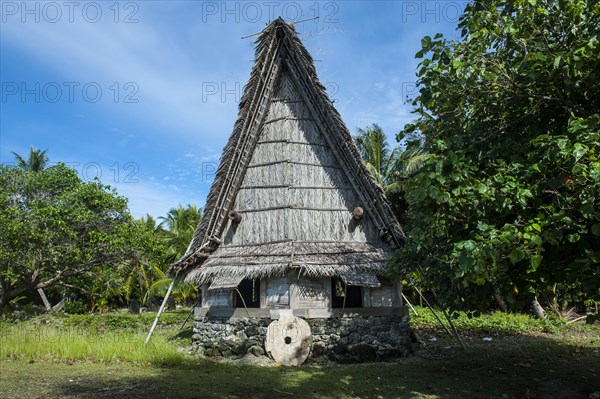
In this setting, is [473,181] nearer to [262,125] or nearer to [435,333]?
[262,125]

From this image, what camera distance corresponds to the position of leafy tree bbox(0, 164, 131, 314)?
13.7 metres

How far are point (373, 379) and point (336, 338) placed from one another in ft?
8.49

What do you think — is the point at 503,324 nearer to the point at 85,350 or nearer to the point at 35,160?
the point at 85,350

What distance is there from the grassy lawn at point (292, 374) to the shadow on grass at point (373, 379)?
18 millimetres

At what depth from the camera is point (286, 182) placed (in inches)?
496

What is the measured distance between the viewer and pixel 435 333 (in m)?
14.9

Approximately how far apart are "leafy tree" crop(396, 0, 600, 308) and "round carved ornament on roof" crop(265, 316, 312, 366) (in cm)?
427

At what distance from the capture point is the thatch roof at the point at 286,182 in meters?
12.4

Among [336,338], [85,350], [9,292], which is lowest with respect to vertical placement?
[85,350]

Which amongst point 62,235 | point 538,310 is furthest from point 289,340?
point 538,310

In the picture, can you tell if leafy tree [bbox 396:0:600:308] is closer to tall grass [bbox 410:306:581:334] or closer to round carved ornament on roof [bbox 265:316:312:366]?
round carved ornament on roof [bbox 265:316:312:366]

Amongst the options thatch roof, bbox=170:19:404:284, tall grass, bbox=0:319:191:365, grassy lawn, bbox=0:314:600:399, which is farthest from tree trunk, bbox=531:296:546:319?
tall grass, bbox=0:319:191:365

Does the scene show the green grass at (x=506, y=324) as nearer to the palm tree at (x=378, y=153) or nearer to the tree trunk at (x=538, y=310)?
the tree trunk at (x=538, y=310)

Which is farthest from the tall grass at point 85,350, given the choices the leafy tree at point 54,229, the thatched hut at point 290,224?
the leafy tree at point 54,229
